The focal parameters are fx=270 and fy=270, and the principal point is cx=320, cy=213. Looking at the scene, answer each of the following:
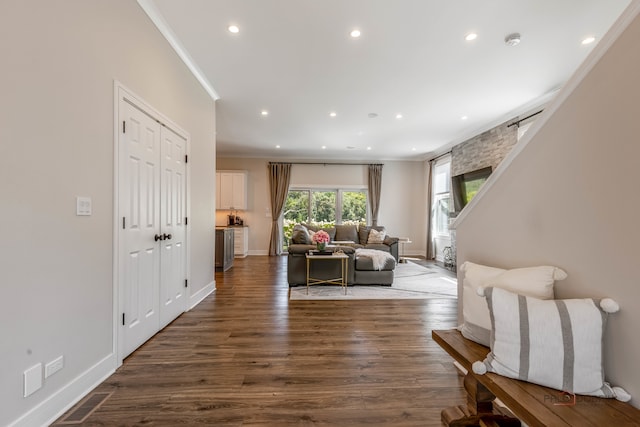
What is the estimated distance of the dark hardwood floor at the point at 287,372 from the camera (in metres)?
1.59

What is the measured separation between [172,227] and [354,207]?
6011 mm

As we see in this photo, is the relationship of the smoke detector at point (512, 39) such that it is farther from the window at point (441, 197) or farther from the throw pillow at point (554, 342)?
the window at point (441, 197)

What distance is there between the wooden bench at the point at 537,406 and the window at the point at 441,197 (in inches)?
241

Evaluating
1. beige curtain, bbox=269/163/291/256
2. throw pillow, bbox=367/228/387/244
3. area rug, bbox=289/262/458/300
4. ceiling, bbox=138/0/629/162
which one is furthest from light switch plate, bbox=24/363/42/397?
beige curtain, bbox=269/163/291/256

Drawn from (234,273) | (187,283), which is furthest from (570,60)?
(234,273)

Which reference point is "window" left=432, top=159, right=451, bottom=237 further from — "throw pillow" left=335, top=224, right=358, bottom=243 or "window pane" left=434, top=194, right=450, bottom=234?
Result: "throw pillow" left=335, top=224, right=358, bottom=243

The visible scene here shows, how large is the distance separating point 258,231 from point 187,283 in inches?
189

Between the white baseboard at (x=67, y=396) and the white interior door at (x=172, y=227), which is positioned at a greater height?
the white interior door at (x=172, y=227)

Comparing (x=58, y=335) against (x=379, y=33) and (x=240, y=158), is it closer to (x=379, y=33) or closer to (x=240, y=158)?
(x=379, y=33)

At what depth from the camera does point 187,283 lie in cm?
324

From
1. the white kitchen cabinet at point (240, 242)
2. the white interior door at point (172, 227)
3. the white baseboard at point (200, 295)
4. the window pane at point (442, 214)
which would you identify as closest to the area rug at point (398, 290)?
the white baseboard at point (200, 295)

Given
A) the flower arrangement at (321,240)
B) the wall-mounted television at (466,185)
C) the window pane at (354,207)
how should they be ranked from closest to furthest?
the flower arrangement at (321,240)
the wall-mounted television at (466,185)
the window pane at (354,207)

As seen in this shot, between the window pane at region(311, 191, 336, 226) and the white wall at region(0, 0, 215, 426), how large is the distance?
6.14 metres

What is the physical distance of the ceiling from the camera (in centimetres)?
236
